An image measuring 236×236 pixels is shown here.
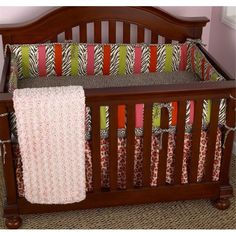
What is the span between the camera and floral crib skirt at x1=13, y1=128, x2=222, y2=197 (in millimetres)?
1720

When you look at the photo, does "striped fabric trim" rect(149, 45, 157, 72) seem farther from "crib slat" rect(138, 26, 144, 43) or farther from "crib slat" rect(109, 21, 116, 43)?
"crib slat" rect(109, 21, 116, 43)

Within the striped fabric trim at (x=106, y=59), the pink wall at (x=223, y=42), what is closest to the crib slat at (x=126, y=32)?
the striped fabric trim at (x=106, y=59)

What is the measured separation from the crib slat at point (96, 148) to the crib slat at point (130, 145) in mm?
113

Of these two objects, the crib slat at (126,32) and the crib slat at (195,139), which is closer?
the crib slat at (195,139)

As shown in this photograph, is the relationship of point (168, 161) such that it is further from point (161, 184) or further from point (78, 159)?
point (78, 159)

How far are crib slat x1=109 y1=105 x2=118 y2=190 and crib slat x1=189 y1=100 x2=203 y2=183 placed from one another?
306 millimetres

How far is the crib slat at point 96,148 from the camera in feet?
5.20

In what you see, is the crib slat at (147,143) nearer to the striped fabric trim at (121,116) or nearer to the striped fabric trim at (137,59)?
the striped fabric trim at (121,116)

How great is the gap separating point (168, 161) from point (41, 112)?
59 cm

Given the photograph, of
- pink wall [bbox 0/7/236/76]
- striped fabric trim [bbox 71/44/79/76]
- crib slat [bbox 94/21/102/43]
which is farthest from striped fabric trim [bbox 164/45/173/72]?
striped fabric trim [bbox 71/44/79/76]

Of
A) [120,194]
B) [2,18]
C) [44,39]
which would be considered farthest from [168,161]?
[2,18]

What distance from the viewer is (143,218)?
1880 millimetres

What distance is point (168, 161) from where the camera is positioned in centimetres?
180

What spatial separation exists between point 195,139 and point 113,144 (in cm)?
32
